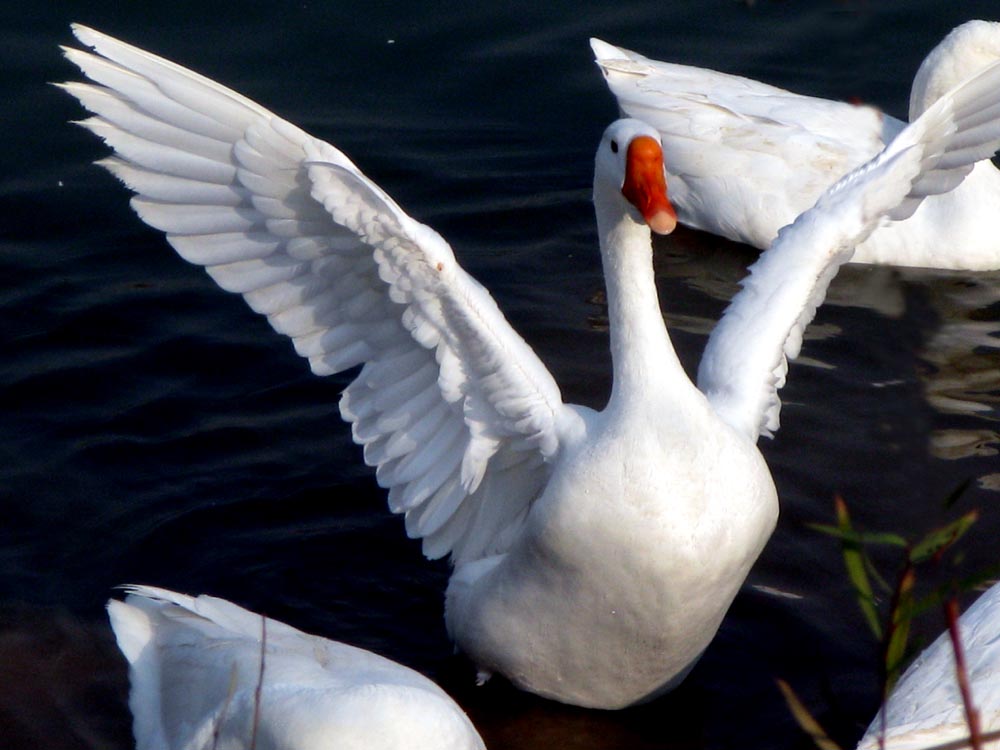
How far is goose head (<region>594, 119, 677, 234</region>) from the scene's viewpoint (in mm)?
4480

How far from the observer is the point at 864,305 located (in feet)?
26.8

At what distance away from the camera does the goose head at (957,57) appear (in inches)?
342

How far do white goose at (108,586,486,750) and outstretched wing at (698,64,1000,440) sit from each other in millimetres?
1460

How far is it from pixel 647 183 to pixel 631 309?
509 mm

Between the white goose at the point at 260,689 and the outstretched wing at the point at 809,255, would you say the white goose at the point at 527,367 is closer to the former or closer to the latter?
the outstretched wing at the point at 809,255

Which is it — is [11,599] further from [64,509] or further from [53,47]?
[53,47]

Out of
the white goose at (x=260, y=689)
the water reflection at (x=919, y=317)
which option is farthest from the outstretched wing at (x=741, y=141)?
the white goose at (x=260, y=689)

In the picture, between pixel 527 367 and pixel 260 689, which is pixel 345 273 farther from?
pixel 260 689

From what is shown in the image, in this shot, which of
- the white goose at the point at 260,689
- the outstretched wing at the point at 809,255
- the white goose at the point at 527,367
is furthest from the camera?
the outstretched wing at the point at 809,255

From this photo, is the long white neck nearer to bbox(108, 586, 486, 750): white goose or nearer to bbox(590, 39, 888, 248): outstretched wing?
bbox(108, 586, 486, 750): white goose

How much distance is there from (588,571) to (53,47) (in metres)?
6.56

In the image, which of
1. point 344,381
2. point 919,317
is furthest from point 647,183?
point 919,317

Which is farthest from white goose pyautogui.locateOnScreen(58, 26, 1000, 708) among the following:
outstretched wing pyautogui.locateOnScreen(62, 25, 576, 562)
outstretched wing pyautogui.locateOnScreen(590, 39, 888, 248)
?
outstretched wing pyautogui.locateOnScreen(590, 39, 888, 248)

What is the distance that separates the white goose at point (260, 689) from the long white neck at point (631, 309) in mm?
1133
